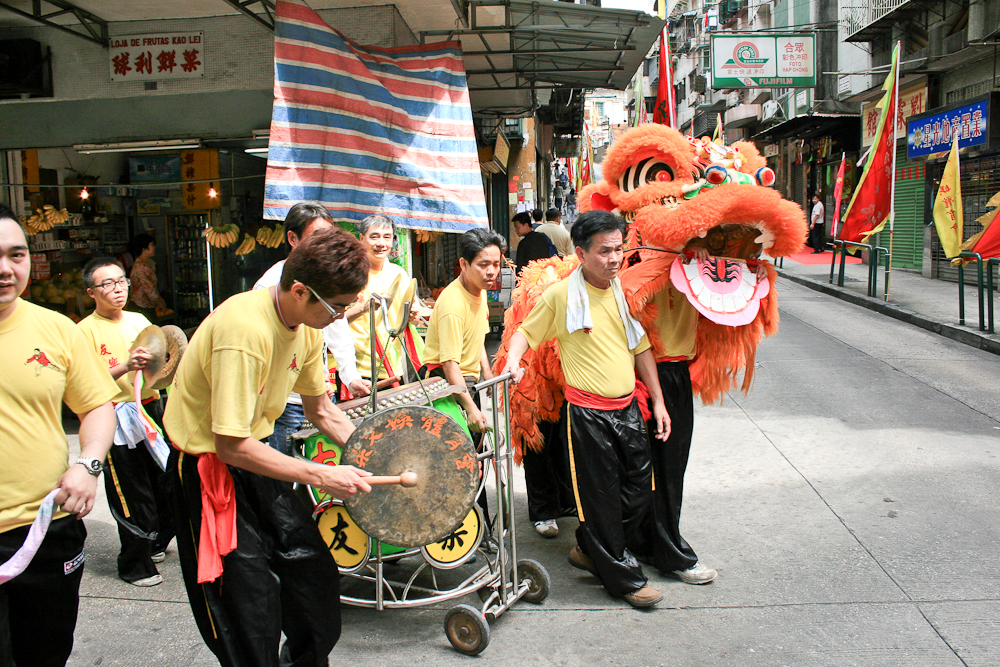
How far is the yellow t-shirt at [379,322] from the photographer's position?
411cm

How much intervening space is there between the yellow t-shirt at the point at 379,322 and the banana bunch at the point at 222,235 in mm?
4217

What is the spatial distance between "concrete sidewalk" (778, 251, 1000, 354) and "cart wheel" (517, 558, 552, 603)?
8035 mm

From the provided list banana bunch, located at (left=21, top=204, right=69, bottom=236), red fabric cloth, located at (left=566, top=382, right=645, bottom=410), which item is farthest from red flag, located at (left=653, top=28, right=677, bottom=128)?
banana bunch, located at (left=21, top=204, right=69, bottom=236)

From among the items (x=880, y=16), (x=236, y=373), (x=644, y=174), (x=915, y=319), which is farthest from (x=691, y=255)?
(x=880, y=16)

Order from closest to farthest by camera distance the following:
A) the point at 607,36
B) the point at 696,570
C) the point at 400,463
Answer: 1. the point at 400,463
2. the point at 696,570
3. the point at 607,36

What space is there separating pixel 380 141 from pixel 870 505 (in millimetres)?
4194

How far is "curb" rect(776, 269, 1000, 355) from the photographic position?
9.53m

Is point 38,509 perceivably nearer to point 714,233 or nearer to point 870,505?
point 714,233

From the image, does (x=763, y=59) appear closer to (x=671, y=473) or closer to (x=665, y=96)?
(x=665, y=96)

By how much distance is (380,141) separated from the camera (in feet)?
19.2

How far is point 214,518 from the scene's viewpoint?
91.7 inches

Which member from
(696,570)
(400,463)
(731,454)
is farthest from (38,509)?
(731,454)

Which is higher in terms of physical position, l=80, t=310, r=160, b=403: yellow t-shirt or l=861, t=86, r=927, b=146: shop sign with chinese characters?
l=861, t=86, r=927, b=146: shop sign with chinese characters

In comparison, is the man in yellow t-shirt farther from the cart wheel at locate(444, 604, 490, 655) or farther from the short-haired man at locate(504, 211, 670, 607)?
the short-haired man at locate(504, 211, 670, 607)
